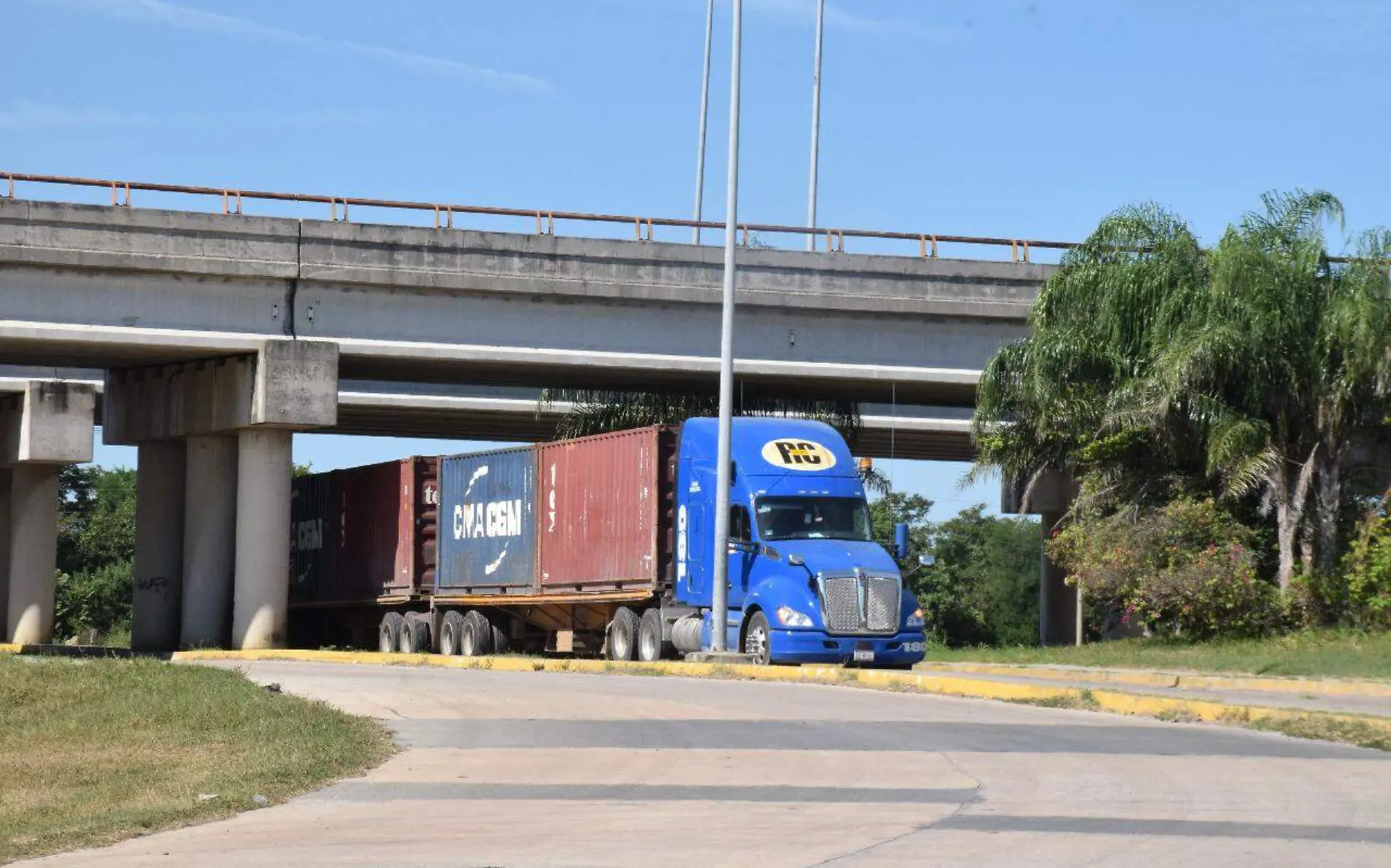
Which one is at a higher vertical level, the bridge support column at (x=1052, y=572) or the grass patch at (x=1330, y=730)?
the bridge support column at (x=1052, y=572)

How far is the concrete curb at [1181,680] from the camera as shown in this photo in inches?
915

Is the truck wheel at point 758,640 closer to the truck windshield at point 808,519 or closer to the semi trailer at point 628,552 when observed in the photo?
the semi trailer at point 628,552

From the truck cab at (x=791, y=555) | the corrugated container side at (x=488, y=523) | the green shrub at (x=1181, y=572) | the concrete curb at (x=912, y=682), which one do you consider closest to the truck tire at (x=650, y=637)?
the truck cab at (x=791, y=555)

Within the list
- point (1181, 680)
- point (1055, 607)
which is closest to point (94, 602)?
point (1055, 607)

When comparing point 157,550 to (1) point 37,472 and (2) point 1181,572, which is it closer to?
(1) point 37,472

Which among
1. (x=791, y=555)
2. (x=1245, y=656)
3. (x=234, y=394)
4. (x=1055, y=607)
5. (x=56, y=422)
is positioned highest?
(x=234, y=394)

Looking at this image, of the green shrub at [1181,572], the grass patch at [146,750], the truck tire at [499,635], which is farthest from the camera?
the truck tire at [499,635]

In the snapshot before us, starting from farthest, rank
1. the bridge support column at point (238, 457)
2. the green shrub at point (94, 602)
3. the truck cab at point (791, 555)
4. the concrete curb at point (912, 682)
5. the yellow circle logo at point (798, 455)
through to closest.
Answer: the green shrub at point (94, 602), the bridge support column at point (238, 457), the yellow circle logo at point (798, 455), the truck cab at point (791, 555), the concrete curb at point (912, 682)

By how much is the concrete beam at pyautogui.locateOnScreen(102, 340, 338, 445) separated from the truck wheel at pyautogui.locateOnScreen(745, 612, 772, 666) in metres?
13.6

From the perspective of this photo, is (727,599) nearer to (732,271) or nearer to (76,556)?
(732,271)

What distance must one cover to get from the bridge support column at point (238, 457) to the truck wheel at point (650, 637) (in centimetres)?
1047

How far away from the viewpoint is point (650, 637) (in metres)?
30.0

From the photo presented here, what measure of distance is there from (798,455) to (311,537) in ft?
65.4

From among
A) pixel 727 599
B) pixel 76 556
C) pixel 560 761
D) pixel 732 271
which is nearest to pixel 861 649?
pixel 727 599
